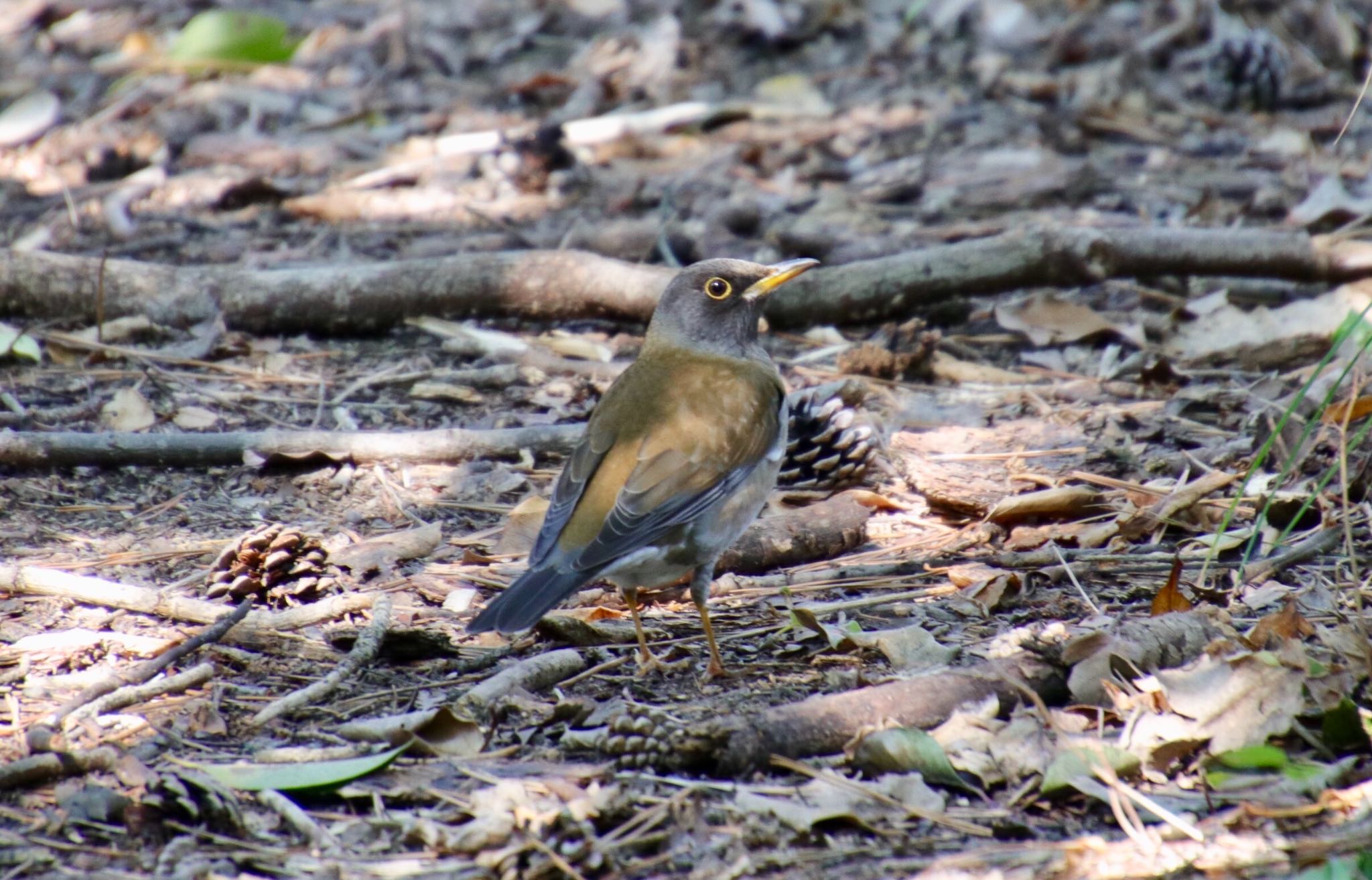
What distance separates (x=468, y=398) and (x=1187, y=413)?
3.42 metres

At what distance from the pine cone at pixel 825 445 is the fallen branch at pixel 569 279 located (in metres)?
1.70

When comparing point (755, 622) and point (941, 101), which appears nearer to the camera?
point (755, 622)

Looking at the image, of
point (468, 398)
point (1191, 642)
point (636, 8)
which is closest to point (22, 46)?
point (636, 8)

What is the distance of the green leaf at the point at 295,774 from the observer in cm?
360

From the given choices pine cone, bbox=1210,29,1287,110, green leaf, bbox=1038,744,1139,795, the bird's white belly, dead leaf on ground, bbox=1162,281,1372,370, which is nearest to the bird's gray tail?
the bird's white belly

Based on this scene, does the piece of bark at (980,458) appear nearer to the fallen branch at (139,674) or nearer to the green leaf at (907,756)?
the green leaf at (907,756)

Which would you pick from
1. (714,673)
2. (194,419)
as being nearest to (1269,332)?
(714,673)

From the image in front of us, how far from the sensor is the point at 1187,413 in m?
6.61

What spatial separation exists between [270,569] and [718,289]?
7.52ft

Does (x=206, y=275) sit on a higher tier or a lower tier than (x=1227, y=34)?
lower

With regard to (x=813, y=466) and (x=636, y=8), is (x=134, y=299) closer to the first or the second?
(x=813, y=466)

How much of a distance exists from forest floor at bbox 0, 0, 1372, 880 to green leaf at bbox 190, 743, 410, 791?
2 cm

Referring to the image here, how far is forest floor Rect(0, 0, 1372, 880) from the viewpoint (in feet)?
11.5

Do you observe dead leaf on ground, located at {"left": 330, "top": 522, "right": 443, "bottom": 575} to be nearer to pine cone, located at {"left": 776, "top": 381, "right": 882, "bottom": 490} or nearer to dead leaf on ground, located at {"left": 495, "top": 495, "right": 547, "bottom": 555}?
dead leaf on ground, located at {"left": 495, "top": 495, "right": 547, "bottom": 555}
